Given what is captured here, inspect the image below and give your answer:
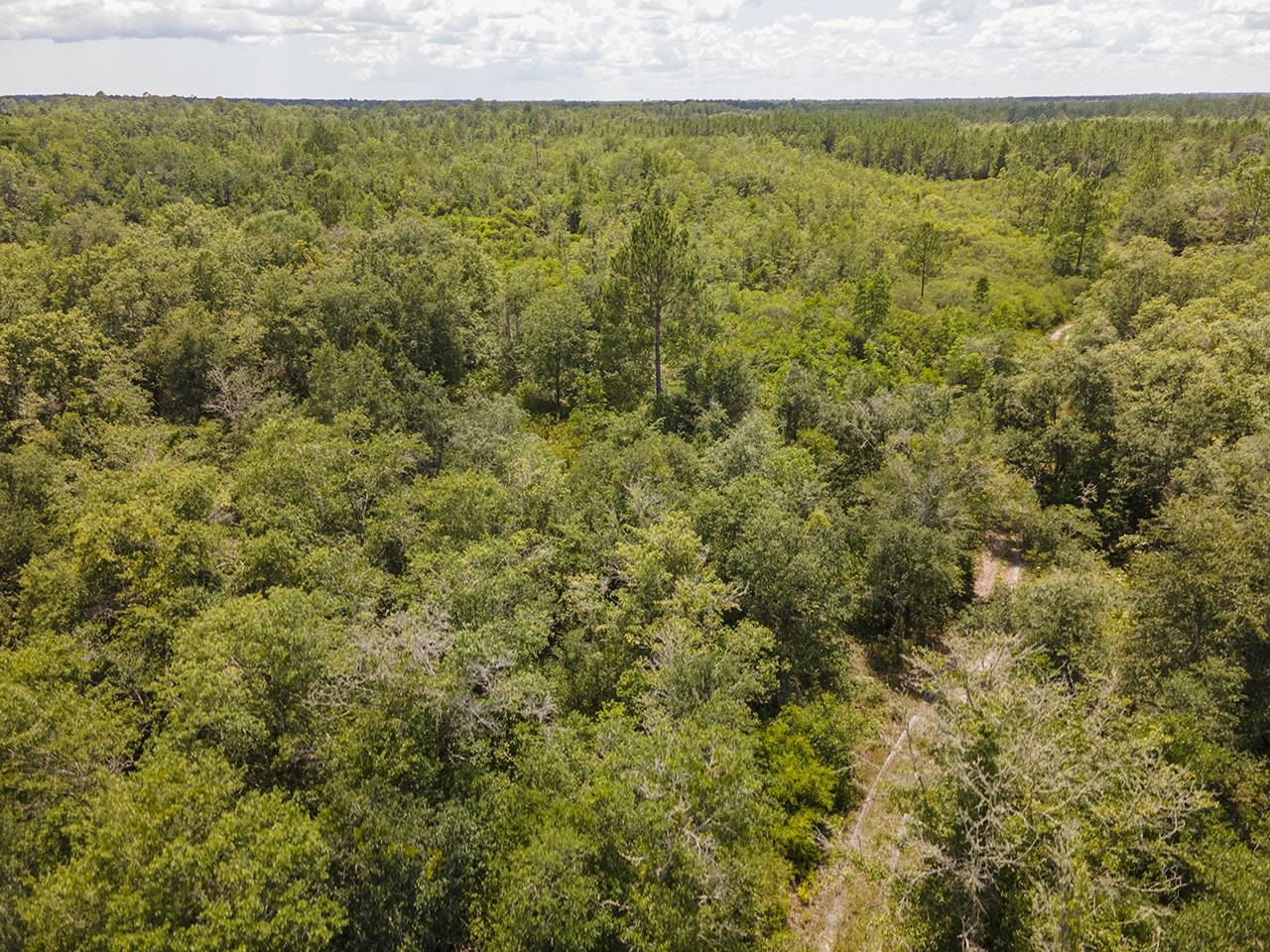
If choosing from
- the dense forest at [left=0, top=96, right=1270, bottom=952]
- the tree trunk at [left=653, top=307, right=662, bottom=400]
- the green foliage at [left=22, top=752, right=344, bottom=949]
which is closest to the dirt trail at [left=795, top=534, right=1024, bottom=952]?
the dense forest at [left=0, top=96, right=1270, bottom=952]

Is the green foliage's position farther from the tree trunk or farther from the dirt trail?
the tree trunk

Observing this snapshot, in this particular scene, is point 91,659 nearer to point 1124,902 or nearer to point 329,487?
point 329,487

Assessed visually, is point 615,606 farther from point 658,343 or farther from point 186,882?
point 658,343

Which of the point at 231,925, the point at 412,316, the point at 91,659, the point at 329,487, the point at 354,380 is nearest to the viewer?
the point at 231,925

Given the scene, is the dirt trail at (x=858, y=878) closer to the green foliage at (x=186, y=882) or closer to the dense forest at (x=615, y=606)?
the dense forest at (x=615, y=606)

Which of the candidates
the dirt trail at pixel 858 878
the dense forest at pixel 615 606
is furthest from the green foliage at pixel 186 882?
the dirt trail at pixel 858 878

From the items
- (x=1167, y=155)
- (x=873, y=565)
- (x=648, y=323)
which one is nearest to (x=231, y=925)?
(x=873, y=565)
